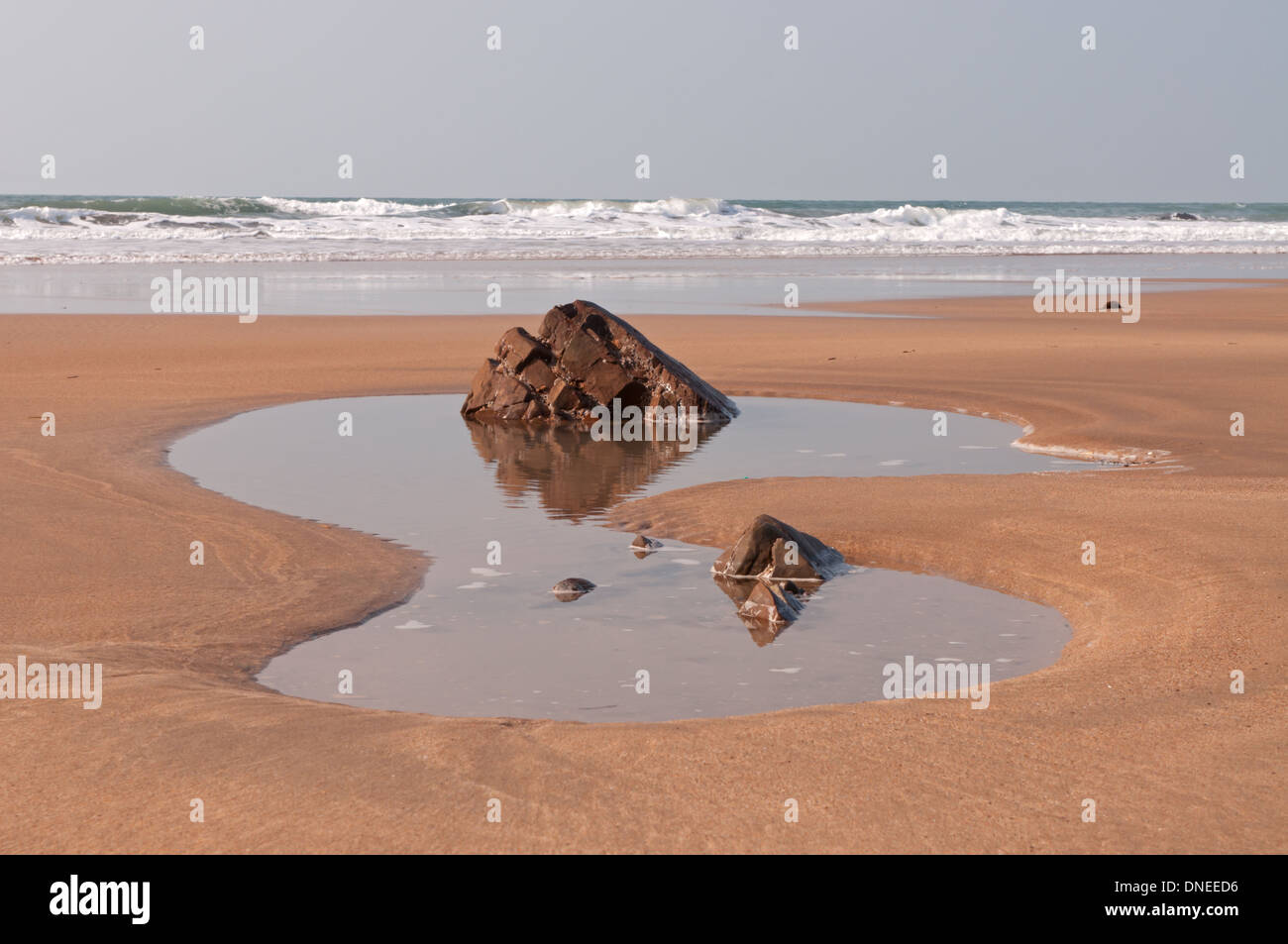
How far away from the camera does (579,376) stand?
11.7 metres

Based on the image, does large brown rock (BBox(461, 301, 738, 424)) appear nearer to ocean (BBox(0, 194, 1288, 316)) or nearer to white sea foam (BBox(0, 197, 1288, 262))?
ocean (BBox(0, 194, 1288, 316))

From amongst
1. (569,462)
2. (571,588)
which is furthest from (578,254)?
(571,588)

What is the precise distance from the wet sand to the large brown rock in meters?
2.39

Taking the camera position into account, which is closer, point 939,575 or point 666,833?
point 666,833

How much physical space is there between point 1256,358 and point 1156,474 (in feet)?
23.0

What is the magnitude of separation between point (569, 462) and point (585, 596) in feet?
12.5

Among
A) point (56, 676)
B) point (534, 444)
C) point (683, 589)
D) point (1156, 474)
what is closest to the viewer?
point (56, 676)

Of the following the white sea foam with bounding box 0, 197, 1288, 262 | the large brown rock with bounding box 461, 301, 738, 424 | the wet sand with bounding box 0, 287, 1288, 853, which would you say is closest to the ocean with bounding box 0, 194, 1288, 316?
the white sea foam with bounding box 0, 197, 1288, 262

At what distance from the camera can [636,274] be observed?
96.8 ft

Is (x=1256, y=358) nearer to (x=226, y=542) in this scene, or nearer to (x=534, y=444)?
(x=534, y=444)

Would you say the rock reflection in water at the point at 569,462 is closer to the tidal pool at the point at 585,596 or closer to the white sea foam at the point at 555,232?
the tidal pool at the point at 585,596

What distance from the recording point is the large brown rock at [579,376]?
11.2 meters
